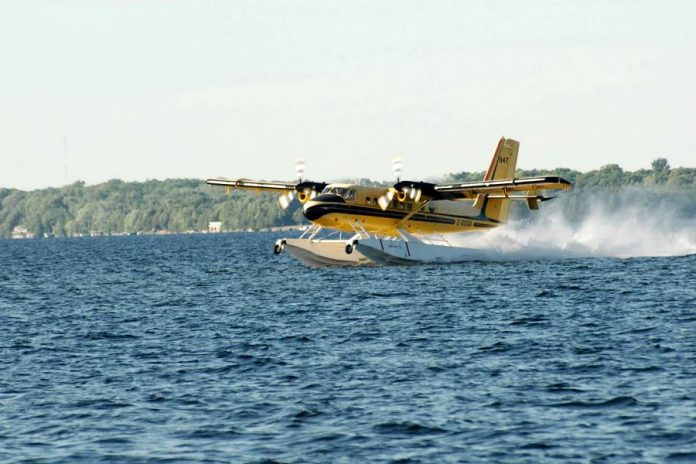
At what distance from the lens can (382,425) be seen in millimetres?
17609

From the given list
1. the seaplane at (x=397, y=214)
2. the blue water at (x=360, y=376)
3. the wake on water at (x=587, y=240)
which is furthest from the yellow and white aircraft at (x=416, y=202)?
the blue water at (x=360, y=376)

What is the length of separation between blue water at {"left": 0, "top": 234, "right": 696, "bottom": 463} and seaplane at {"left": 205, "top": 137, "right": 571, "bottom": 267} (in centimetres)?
902

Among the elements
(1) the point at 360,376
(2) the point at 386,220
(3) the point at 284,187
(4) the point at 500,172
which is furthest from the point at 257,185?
(1) the point at 360,376

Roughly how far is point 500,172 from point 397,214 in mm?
10436

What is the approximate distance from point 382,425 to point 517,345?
9024 mm

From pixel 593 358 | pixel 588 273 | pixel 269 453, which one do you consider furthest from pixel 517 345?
pixel 588 273

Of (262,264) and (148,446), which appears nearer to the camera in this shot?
(148,446)

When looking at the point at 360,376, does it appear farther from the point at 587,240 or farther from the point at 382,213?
the point at 587,240

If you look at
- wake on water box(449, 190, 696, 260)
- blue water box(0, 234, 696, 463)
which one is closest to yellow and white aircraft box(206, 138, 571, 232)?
wake on water box(449, 190, 696, 260)

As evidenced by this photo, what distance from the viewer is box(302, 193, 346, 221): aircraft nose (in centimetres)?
5019

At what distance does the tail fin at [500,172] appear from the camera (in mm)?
58469

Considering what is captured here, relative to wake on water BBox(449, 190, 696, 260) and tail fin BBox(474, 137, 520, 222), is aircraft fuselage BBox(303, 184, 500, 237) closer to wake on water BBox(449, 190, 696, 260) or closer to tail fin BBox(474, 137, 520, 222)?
tail fin BBox(474, 137, 520, 222)

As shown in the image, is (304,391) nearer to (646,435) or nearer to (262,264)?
(646,435)

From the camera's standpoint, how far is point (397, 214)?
53031mm
